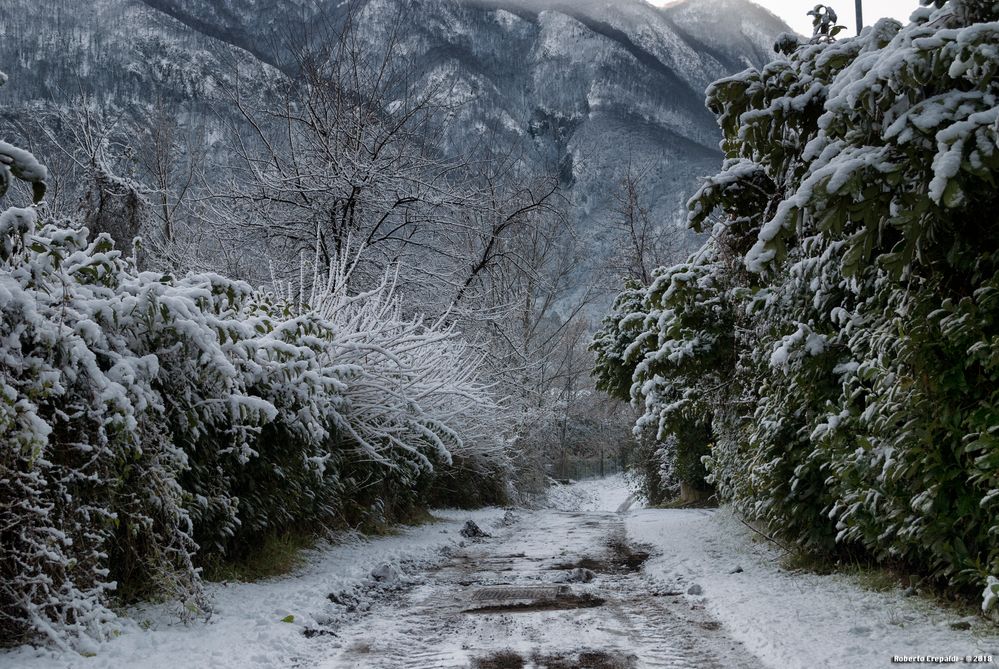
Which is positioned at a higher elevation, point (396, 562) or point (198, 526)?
point (198, 526)

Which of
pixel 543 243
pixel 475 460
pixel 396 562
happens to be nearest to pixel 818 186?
pixel 396 562

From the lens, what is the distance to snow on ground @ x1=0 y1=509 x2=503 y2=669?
426 centimetres

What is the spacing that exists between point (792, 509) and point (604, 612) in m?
2.15

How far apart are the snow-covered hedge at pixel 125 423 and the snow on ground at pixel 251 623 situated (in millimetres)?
176

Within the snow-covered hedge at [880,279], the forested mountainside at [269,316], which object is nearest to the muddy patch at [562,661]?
the snow-covered hedge at [880,279]

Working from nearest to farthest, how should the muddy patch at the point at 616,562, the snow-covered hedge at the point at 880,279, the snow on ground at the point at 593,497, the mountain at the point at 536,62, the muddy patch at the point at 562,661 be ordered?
the snow-covered hedge at the point at 880,279
the muddy patch at the point at 562,661
the muddy patch at the point at 616,562
the snow on ground at the point at 593,497
the mountain at the point at 536,62

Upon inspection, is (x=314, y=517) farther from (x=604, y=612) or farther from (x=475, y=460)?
(x=475, y=460)

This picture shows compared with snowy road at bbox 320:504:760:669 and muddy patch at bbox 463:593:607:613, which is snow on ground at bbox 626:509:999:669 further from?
muddy patch at bbox 463:593:607:613

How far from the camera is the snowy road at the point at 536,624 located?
15.0 feet

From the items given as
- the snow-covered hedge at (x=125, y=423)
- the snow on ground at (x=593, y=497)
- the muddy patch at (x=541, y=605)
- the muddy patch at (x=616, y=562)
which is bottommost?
the snow on ground at (x=593, y=497)

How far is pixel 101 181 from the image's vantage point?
1173 cm

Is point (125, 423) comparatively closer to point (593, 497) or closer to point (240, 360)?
point (240, 360)

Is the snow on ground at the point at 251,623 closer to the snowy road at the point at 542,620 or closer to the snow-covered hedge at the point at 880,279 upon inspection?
the snowy road at the point at 542,620

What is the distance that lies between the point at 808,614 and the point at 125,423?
4.67 m
